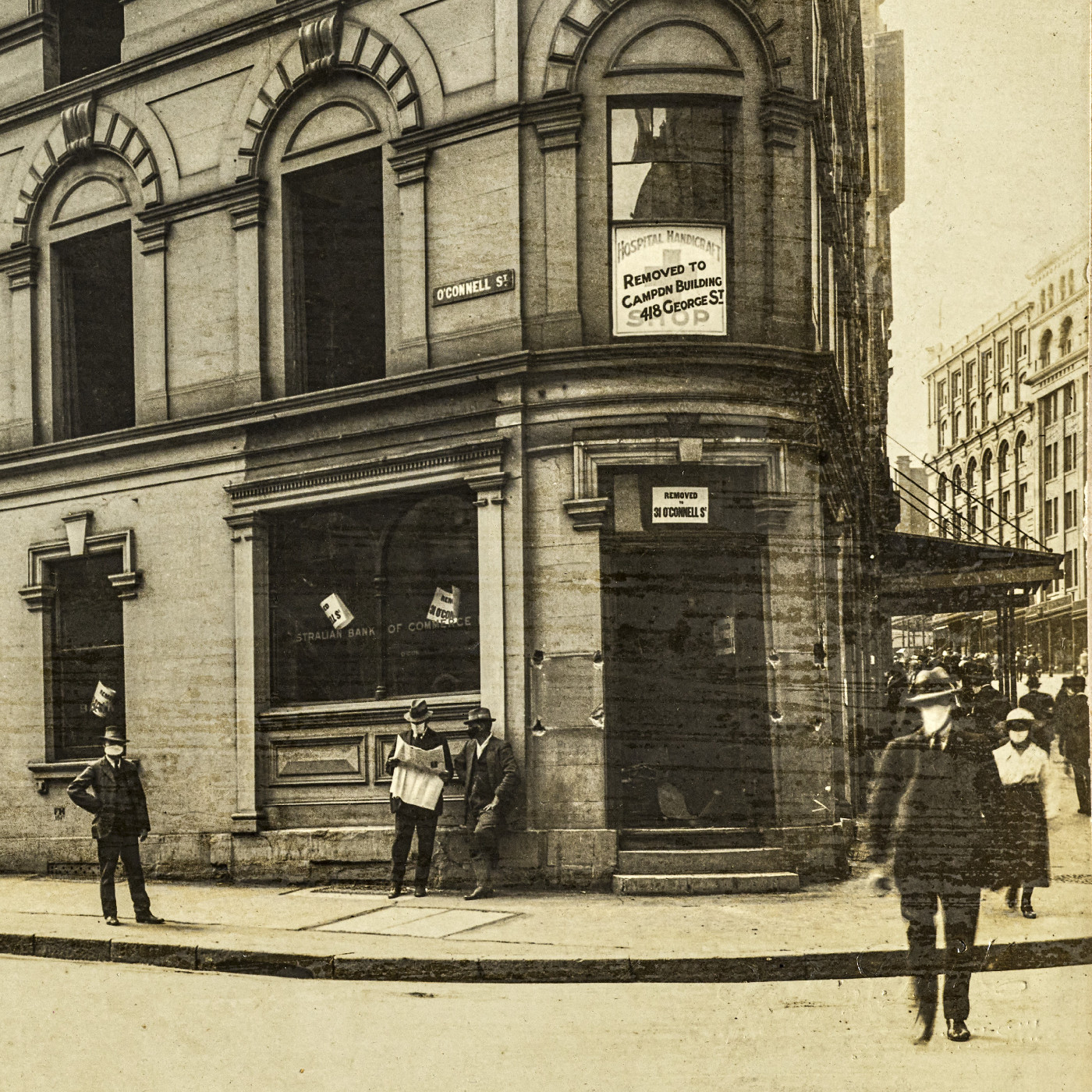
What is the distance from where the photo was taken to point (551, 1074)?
571 centimetres

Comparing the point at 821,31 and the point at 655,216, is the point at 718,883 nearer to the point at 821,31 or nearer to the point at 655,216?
the point at 655,216

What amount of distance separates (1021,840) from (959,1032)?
39.8 inches

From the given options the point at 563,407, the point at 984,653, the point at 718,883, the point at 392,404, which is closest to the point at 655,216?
the point at 563,407

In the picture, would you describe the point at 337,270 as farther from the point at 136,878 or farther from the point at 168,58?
the point at 136,878

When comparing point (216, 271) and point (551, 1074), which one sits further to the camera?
point (216, 271)

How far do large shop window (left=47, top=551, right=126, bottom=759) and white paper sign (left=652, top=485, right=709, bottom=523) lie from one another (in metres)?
4.16

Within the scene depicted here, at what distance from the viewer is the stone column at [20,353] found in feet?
31.9

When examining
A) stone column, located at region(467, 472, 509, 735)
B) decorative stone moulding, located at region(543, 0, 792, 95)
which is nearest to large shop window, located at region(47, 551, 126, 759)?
stone column, located at region(467, 472, 509, 735)

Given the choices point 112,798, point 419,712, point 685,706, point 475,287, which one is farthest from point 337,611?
point 112,798

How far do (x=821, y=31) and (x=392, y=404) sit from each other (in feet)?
Result: 13.6

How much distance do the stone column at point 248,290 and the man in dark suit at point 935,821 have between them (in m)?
4.87

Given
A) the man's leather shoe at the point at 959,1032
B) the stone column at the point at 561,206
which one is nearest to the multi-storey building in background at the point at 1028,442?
the man's leather shoe at the point at 959,1032

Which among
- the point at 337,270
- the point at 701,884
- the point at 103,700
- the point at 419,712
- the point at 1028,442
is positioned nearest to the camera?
the point at 1028,442

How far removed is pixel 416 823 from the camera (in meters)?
7.99
